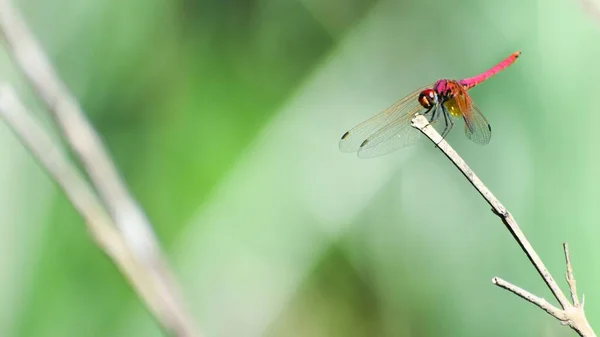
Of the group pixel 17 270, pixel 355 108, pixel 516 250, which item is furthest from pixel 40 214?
pixel 516 250

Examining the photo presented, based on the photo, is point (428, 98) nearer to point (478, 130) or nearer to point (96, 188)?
point (478, 130)

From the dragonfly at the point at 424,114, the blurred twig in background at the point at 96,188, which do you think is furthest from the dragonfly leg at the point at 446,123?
the blurred twig in background at the point at 96,188

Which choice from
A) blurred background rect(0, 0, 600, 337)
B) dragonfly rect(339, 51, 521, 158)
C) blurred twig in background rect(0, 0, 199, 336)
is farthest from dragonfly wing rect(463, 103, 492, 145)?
blurred twig in background rect(0, 0, 199, 336)

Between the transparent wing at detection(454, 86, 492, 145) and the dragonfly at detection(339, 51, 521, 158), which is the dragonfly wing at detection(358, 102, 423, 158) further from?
the transparent wing at detection(454, 86, 492, 145)

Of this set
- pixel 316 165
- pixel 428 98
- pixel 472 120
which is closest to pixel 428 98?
pixel 428 98

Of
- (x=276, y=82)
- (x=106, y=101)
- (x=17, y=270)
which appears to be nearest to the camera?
(x=17, y=270)

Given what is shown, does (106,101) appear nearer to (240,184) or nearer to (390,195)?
(240,184)

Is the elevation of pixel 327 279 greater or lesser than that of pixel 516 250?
greater

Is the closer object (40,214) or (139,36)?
(40,214)
